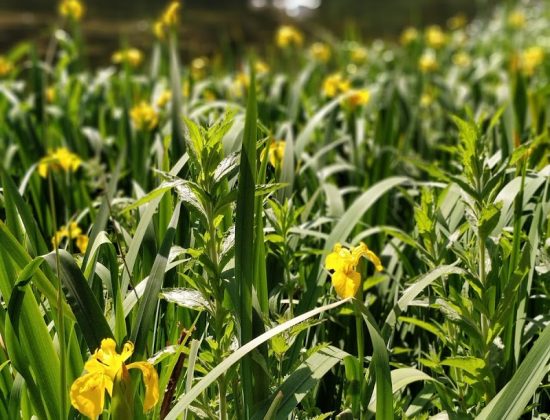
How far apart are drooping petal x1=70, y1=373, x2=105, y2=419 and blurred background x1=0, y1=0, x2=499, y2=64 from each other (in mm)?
5920

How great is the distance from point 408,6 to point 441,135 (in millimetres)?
11810

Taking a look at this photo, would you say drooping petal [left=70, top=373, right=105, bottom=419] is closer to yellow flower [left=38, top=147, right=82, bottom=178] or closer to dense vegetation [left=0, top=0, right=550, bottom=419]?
dense vegetation [left=0, top=0, right=550, bottom=419]

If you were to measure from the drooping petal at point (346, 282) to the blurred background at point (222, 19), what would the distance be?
5697mm

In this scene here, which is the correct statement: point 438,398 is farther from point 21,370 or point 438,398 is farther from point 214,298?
point 21,370

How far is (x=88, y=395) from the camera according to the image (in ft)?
3.55

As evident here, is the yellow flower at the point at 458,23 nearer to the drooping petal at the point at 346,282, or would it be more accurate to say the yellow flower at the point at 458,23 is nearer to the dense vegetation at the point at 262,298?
the dense vegetation at the point at 262,298

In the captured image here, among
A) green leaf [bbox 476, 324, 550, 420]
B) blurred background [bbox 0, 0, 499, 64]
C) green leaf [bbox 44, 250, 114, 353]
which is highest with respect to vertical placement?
blurred background [bbox 0, 0, 499, 64]

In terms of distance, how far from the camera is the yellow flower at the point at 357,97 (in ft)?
9.30

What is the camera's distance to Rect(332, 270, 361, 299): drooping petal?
1.31 meters

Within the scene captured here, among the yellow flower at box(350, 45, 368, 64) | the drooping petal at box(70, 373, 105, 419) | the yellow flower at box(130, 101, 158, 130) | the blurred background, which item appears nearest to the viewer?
the drooping petal at box(70, 373, 105, 419)

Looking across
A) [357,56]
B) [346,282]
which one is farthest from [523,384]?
[357,56]

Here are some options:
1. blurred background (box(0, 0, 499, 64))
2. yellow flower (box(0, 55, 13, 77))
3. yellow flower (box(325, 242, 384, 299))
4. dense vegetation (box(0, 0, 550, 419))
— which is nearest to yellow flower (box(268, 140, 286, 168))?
dense vegetation (box(0, 0, 550, 419))

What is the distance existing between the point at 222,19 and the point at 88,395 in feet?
34.6

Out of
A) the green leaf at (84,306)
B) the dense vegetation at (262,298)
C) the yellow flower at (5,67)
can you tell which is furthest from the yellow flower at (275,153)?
the yellow flower at (5,67)
